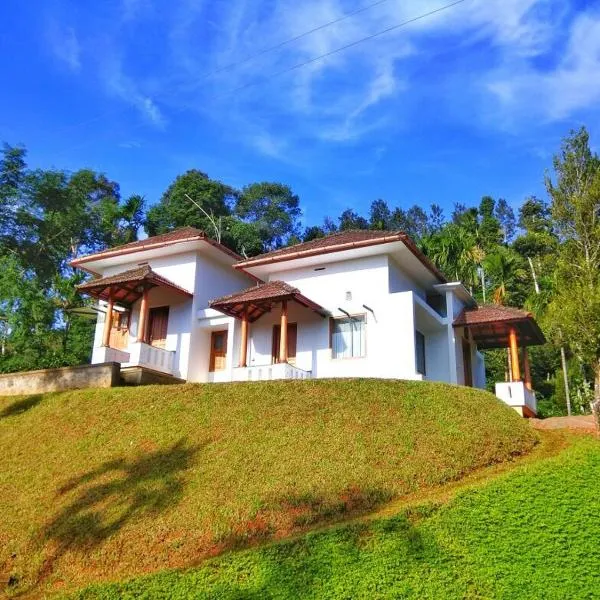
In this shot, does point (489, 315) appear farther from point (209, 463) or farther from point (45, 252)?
point (45, 252)

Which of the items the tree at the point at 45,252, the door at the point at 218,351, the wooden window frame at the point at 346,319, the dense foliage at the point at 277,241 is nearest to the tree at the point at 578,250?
the dense foliage at the point at 277,241

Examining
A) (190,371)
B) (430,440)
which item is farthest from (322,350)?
(430,440)

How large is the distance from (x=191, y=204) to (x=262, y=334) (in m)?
27.0

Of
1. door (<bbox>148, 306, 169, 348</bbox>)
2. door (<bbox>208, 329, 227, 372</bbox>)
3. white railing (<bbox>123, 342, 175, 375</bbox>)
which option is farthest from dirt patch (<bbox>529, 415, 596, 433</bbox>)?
door (<bbox>148, 306, 169, 348</bbox>)

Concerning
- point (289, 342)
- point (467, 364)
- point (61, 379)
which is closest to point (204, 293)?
point (289, 342)

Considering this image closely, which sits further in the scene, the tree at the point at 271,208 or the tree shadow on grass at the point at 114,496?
the tree at the point at 271,208

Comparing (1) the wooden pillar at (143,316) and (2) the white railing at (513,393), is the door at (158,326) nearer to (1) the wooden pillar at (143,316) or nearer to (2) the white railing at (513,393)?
(1) the wooden pillar at (143,316)

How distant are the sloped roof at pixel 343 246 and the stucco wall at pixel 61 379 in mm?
5156

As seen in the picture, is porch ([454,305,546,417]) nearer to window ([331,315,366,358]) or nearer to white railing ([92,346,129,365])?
window ([331,315,366,358])

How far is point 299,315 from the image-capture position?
18328mm

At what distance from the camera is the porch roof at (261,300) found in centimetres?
1698

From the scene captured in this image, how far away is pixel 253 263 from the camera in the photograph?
18750 mm

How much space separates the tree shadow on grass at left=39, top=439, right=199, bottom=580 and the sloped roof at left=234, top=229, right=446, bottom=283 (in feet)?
25.3

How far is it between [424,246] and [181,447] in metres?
24.2
